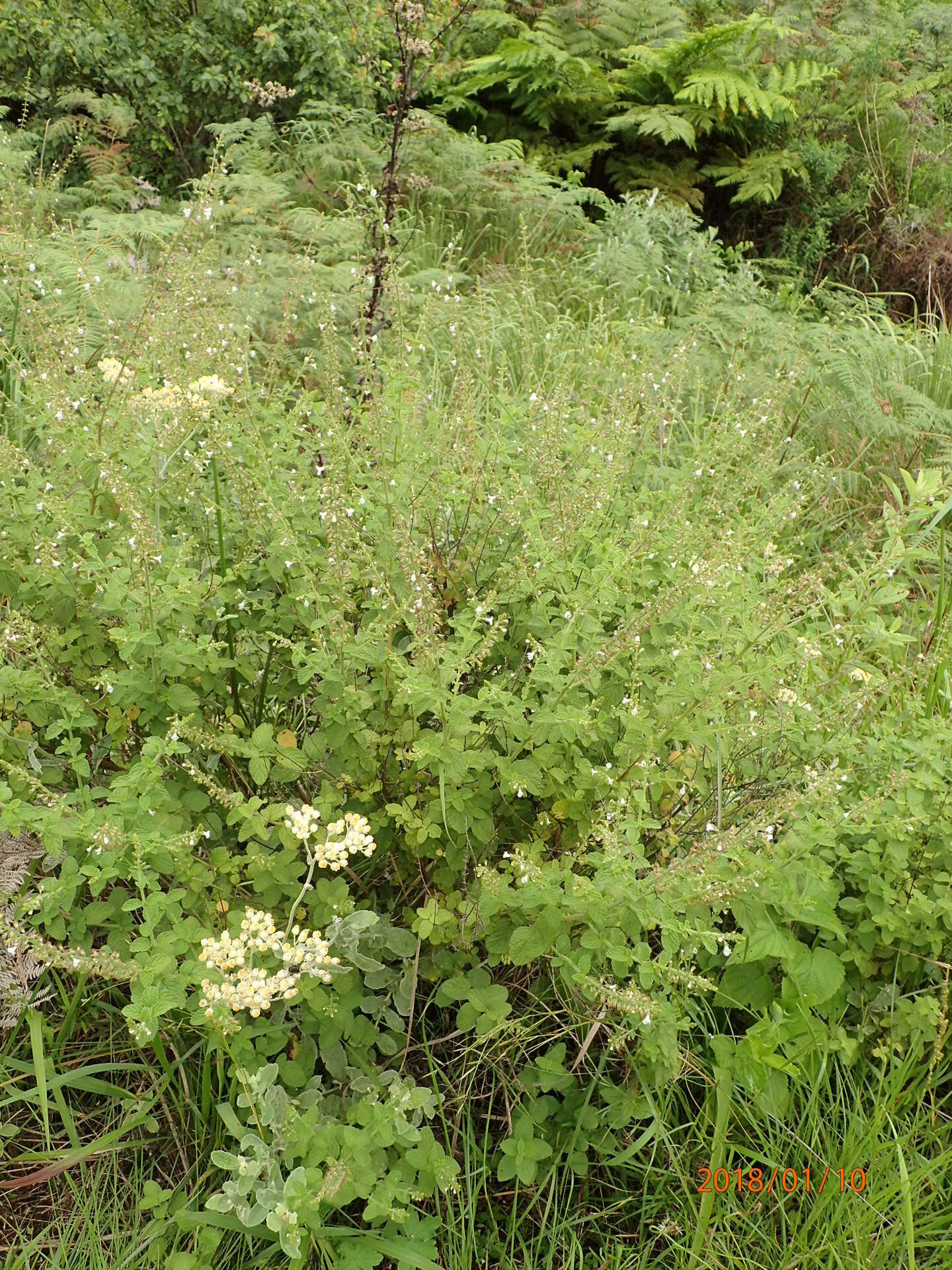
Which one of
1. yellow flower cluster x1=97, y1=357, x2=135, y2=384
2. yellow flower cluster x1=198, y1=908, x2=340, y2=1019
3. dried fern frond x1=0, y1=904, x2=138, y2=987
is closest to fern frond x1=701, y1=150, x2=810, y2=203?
yellow flower cluster x1=97, y1=357, x2=135, y2=384

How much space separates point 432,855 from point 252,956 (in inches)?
20.1

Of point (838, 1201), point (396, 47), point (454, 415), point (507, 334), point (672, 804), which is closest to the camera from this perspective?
point (838, 1201)

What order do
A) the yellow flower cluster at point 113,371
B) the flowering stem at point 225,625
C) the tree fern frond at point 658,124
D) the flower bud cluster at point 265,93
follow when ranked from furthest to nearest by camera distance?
the tree fern frond at point 658,124
the flower bud cluster at point 265,93
the yellow flower cluster at point 113,371
the flowering stem at point 225,625

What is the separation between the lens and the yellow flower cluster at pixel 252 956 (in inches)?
65.6

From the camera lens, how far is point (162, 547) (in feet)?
7.17

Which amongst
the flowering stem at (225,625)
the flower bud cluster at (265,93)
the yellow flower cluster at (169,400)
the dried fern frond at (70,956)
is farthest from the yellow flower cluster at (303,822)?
the flower bud cluster at (265,93)

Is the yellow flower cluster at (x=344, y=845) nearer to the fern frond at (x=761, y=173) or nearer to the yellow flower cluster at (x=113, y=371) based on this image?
the yellow flower cluster at (x=113, y=371)

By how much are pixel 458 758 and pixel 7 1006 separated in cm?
117

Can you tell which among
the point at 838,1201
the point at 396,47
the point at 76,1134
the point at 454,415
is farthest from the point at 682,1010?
the point at 396,47

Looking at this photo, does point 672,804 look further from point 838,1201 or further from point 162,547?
point 162,547

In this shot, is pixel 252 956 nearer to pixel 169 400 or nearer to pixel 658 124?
pixel 169 400
